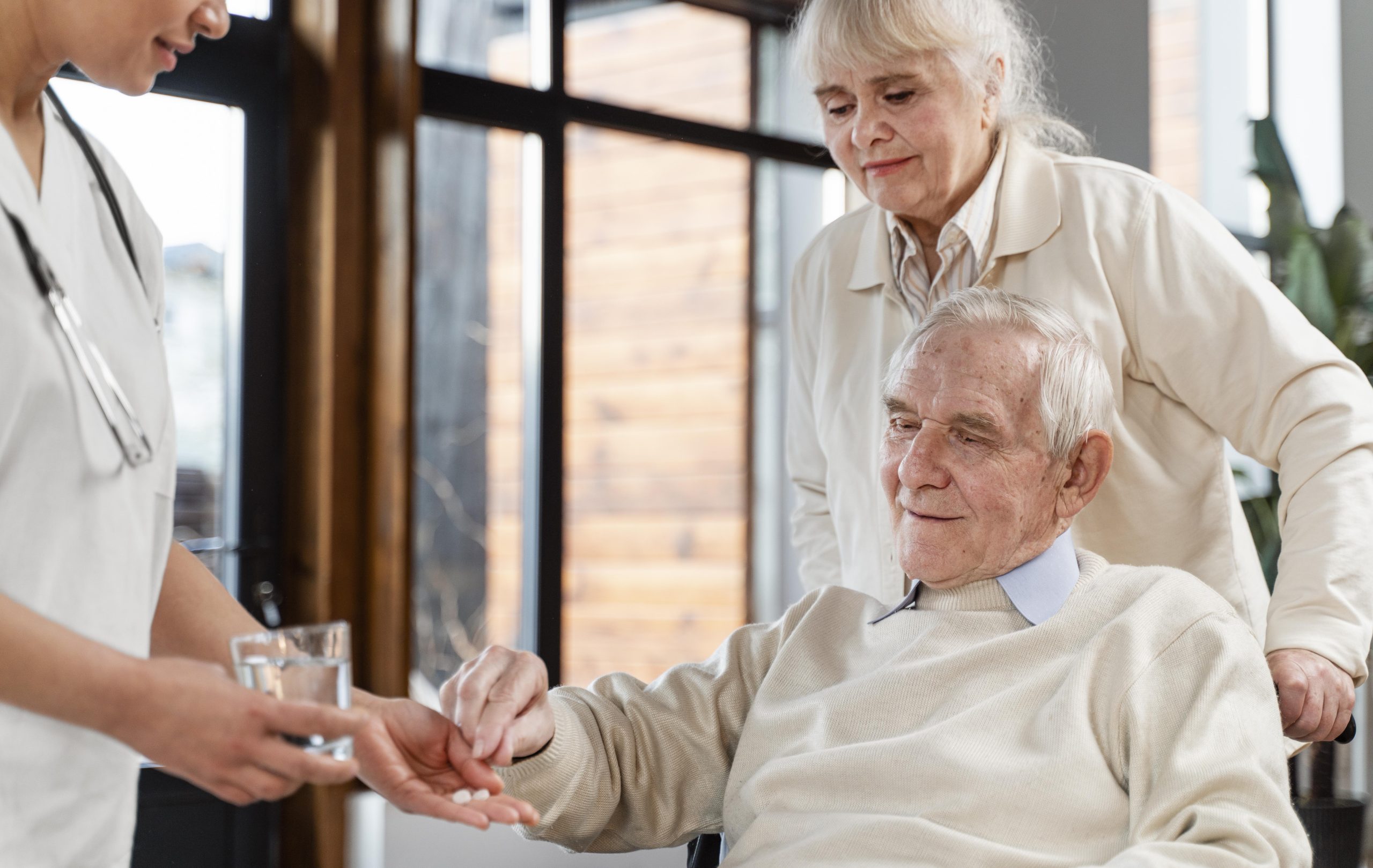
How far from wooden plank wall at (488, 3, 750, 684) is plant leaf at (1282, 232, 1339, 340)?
67.8 inches

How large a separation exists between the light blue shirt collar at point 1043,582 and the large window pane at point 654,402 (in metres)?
2.54

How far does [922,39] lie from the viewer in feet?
6.06

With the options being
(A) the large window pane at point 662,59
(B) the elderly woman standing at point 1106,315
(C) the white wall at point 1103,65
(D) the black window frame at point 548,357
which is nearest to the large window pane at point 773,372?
(A) the large window pane at point 662,59

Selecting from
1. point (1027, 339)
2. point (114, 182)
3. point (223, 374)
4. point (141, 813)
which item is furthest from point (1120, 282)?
point (141, 813)

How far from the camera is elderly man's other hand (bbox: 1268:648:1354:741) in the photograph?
1.44m

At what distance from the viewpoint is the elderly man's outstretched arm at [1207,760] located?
126cm

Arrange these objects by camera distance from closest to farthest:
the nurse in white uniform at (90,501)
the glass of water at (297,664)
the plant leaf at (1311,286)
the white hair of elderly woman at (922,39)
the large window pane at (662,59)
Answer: the nurse in white uniform at (90,501)
the glass of water at (297,664)
the white hair of elderly woman at (922,39)
the plant leaf at (1311,286)
the large window pane at (662,59)

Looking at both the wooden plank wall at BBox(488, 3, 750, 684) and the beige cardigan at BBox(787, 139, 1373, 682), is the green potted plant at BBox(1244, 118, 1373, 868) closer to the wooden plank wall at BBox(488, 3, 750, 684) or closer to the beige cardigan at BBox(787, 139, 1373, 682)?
the wooden plank wall at BBox(488, 3, 750, 684)

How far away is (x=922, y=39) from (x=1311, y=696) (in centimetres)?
99

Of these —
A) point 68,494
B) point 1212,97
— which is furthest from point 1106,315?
point 1212,97

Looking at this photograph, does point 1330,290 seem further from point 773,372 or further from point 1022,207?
point 1022,207

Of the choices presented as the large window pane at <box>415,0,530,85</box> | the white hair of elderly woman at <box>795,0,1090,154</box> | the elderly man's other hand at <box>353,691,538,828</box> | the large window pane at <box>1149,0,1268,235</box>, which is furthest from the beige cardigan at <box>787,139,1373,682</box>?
the large window pane at <box>1149,0,1268,235</box>

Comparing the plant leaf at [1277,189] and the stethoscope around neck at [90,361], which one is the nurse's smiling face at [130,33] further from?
the plant leaf at [1277,189]

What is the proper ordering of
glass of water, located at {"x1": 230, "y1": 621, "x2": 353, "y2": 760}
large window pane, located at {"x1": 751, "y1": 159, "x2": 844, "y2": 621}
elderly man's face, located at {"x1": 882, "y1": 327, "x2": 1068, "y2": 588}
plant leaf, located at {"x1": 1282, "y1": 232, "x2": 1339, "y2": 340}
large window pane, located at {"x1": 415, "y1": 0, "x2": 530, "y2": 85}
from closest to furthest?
glass of water, located at {"x1": 230, "y1": 621, "x2": 353, "y2": 760} < elderly man's face, located at {"x1": 882, "y1": 327, "x2": 1068, "y2": 588} < large window pane, located at {"x1": 415, "y1": 0, "x2": 530, "y2": 85} < plant leaf, located at {"x1": 1282, "y1": 232, "x2": 1339, "y2": 340} < large window pane, located at {"x1": 751, "y1": 159, "x2": 844, "y2": 621}
